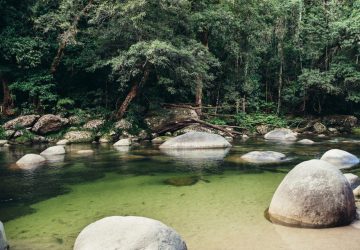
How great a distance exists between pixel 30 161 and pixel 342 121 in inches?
933

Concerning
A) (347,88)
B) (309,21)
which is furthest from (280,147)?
(309,21)

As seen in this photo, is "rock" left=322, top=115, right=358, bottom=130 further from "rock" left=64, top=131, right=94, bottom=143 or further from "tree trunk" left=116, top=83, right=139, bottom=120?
"rock" left=64, top=131, right=94, bottom=143

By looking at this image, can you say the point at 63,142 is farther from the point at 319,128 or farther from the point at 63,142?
the point at 319,128

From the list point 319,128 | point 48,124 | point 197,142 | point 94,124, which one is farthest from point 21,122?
point 319,128

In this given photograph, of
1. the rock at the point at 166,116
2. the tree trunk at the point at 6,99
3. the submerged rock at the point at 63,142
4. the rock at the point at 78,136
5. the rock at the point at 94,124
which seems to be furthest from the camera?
the tree trunk at the point at 6,99

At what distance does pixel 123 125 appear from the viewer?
2181 centimetres

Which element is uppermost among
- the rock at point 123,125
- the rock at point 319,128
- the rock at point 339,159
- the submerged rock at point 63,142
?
the rock at point 123,125

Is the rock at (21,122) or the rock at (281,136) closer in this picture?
the rock at (21,122)

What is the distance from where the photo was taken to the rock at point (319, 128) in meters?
26.7

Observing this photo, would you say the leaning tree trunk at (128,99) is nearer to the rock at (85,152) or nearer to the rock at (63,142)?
the rock at (63,142)

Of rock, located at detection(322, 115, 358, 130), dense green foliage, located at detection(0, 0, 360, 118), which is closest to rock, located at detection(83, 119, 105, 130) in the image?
dense green foliage, located at detection(0, 0, 360, 118)

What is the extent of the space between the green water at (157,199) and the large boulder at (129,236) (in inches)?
35.2

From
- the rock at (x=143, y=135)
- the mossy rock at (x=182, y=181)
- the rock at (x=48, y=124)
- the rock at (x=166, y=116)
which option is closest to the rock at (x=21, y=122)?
the rock at (x=48, y=124)

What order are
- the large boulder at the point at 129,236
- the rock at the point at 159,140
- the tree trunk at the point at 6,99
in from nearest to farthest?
the large boulder at the point at 129,236
the rock at the point at 159,140
the tree trunk at the point at 6,99
